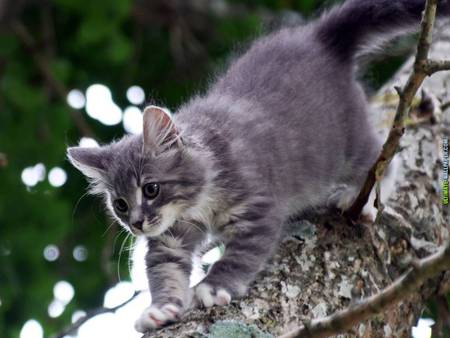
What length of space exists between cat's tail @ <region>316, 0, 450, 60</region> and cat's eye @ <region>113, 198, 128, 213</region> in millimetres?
1500

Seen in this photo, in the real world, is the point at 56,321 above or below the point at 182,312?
below

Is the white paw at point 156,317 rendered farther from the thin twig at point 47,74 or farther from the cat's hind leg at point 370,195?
the thin twig at point 47,74

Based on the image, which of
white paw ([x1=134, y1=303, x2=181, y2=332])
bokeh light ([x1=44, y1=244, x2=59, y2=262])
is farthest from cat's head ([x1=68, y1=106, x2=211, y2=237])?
bokeh light ([x1=44, y1=244, x2=59, y2=262])

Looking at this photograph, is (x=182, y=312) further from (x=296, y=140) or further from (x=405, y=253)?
(x=296, y=140)

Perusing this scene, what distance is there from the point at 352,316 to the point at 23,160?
158 inches

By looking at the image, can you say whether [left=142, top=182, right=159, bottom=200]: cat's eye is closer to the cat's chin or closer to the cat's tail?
the cat's chin

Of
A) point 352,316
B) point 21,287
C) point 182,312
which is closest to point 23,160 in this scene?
point 21,287

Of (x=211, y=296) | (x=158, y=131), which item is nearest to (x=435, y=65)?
(x=211, y=296)

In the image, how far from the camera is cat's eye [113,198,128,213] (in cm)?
395

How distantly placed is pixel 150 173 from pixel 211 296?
91 centimetres

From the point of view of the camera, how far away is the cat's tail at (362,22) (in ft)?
14.5

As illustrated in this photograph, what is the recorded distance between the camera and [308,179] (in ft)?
14.0

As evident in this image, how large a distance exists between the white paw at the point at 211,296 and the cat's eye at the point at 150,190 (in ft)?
2.20

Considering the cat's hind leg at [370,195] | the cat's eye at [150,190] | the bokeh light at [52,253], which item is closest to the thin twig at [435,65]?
the cat's hind leg at [370,195]
